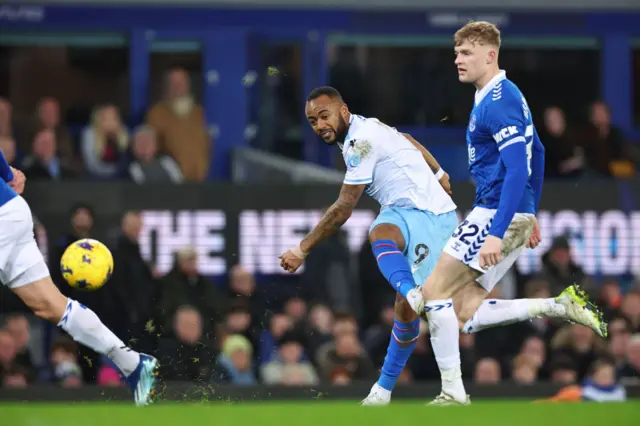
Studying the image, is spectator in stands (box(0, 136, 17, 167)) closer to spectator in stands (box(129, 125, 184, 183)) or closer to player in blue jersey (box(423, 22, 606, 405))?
spectator in stands (box(129, 125, 184, 183))

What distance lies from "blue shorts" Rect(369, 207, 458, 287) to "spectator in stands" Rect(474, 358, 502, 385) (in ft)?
13.8

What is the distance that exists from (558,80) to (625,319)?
5907 mm

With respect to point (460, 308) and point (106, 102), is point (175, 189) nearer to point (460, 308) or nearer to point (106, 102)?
point (106, 102)

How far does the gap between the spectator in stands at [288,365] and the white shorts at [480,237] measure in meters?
4.45

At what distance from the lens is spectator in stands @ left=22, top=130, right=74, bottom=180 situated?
15.0 m

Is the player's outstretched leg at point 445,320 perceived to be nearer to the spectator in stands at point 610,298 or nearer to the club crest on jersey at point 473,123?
the club crest on jersey at point 473,123

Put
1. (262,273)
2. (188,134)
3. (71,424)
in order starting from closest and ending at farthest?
(71,424)
(262,273)
(188,134)

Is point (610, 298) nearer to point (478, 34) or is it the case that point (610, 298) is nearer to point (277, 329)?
point (277, 329)

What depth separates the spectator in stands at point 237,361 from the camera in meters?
13.4

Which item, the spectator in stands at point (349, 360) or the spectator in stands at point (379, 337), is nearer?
the spectator in stands at point (349, 360)

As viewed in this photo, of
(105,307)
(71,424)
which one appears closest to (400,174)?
(71,424)

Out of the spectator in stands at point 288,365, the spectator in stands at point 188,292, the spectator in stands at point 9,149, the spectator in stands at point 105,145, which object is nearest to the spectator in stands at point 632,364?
the spectator in stands at point 288,365

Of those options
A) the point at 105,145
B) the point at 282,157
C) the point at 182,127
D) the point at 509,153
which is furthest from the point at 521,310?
the point at 282,157

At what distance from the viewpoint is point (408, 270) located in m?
9.55
